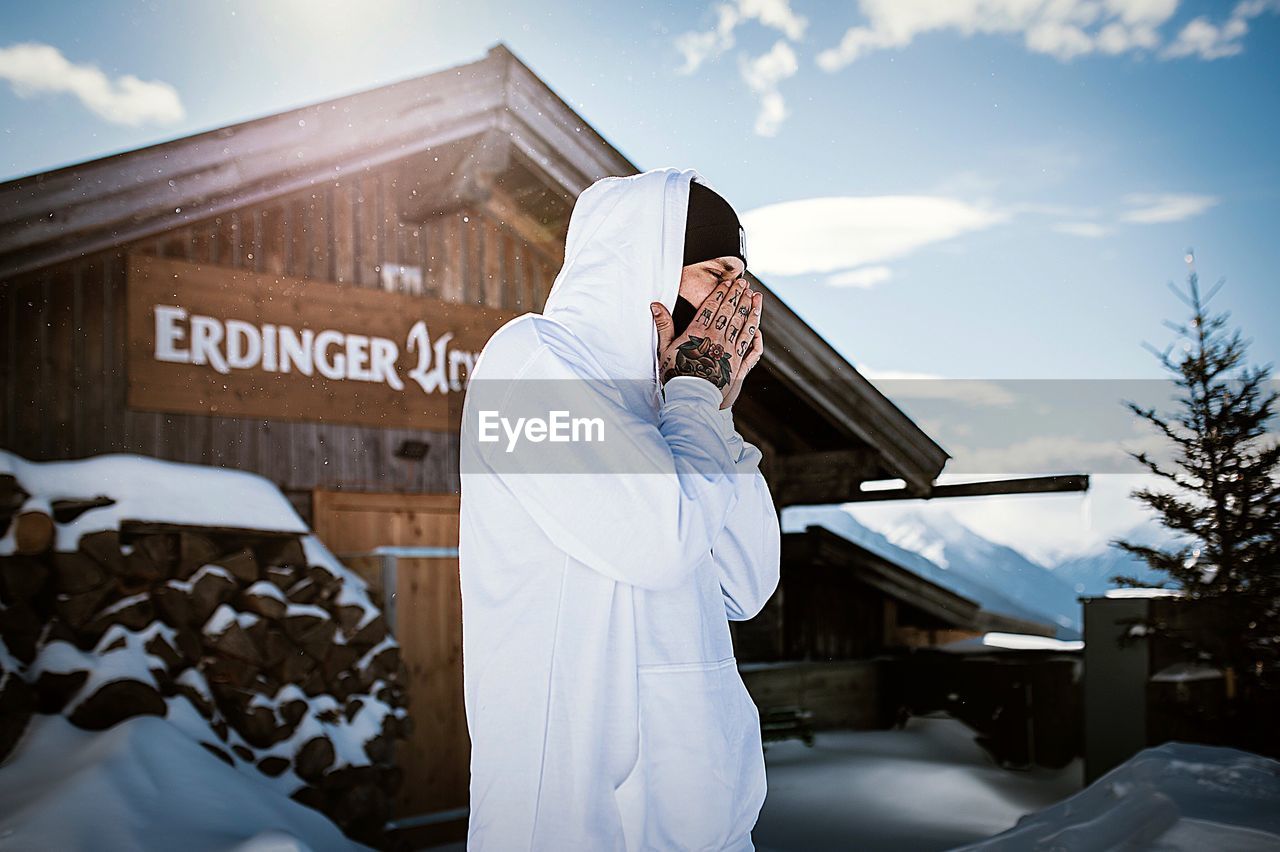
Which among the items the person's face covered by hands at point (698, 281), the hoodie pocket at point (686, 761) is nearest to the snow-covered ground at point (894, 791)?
the hoodie pocket at point (686, 761)

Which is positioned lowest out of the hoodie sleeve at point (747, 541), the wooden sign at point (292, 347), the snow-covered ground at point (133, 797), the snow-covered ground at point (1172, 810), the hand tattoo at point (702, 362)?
the snow-covered ground at point (1172, 810)

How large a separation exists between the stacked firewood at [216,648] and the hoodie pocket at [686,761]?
407cm

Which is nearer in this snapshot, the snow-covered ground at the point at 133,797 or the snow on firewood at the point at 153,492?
the snow-covered ground at the point at 133,797

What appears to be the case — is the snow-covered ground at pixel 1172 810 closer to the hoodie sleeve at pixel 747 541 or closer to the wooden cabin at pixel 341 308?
the hoodie sleeve at pixel 747 541

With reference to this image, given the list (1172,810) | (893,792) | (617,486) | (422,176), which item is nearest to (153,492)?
(422,176)

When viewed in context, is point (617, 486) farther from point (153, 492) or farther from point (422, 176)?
point (422, 176)

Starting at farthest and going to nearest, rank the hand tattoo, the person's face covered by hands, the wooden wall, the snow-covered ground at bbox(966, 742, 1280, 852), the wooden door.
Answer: the wooden door < the wooden wall < the snow-covered ground at bbox(966, 742, 1280, 852) < the person's face covered by hands < the hand tattoo

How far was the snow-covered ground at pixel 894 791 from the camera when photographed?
22.9 ft

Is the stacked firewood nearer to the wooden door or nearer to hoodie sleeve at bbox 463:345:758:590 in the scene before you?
the wooden door

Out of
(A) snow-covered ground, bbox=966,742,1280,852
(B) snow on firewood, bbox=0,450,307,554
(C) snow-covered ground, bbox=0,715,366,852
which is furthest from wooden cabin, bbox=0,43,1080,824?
(A) snow-covered ground, bbox=966,742,1280,852

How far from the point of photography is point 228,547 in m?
6.19

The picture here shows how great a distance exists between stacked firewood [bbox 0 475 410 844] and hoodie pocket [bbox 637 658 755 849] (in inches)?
160

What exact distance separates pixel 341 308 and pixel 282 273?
0.46m

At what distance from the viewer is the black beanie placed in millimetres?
1837
